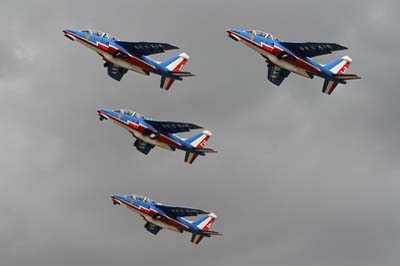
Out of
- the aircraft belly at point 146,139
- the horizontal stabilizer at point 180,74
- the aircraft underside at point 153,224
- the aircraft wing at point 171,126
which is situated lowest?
the aircraft underside at point 153,224

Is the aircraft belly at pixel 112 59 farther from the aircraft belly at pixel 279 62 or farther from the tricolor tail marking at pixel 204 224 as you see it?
the tricolor tail marking at pixel 204 224

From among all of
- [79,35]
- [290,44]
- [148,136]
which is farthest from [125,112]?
[290,44]

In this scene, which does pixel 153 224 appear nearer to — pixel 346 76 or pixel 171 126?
pixel 171 126

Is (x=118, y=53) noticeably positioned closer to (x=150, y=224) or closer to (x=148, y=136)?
(x=148, y=136)

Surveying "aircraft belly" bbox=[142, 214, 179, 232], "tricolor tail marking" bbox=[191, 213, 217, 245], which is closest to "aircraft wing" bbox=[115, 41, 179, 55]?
"aircraft belly" bbox=[142, 214, 179, 232]

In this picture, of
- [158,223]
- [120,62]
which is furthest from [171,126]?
[158,223]

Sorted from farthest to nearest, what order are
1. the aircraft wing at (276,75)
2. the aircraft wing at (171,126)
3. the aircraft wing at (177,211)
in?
the aircraft wing at (177,211) → the aircraft wing at (171,126) → the aircraft wing at (276,75)

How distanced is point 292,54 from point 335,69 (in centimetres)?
789

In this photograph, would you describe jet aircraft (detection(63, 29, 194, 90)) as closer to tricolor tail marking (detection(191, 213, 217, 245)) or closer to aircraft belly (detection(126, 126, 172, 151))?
aircraft belly (detection(126, 126, 172, 151))

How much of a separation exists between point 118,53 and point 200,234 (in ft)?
113

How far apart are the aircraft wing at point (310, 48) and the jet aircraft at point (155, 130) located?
20.0 meters

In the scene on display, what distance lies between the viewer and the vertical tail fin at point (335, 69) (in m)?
162

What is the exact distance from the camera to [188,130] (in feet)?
563

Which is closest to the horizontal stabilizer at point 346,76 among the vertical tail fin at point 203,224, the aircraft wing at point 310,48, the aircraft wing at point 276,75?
the aircraft wing at point 310,48
